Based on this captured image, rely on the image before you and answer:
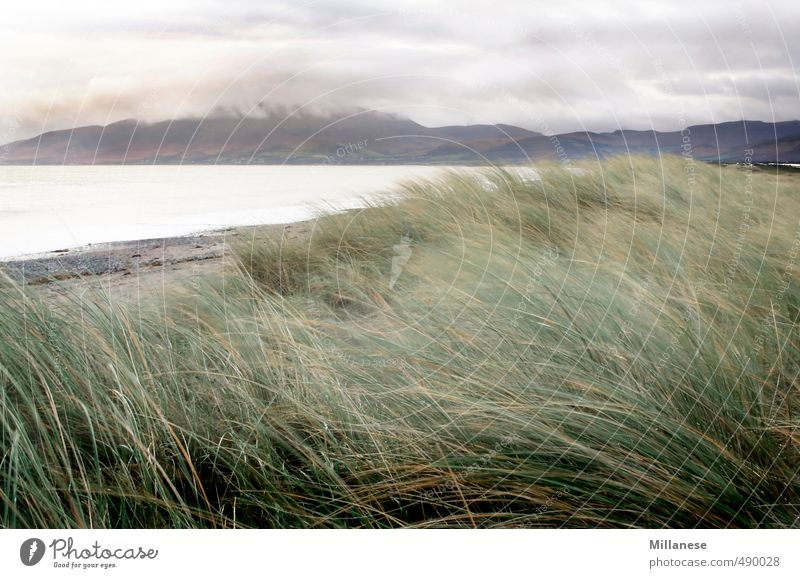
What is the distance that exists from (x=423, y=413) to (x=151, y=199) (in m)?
1.98

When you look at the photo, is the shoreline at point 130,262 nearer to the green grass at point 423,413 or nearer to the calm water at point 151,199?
the calm water at point 151,199

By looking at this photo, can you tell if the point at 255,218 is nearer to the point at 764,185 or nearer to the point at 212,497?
the point at 212,497

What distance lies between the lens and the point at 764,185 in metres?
3.51
